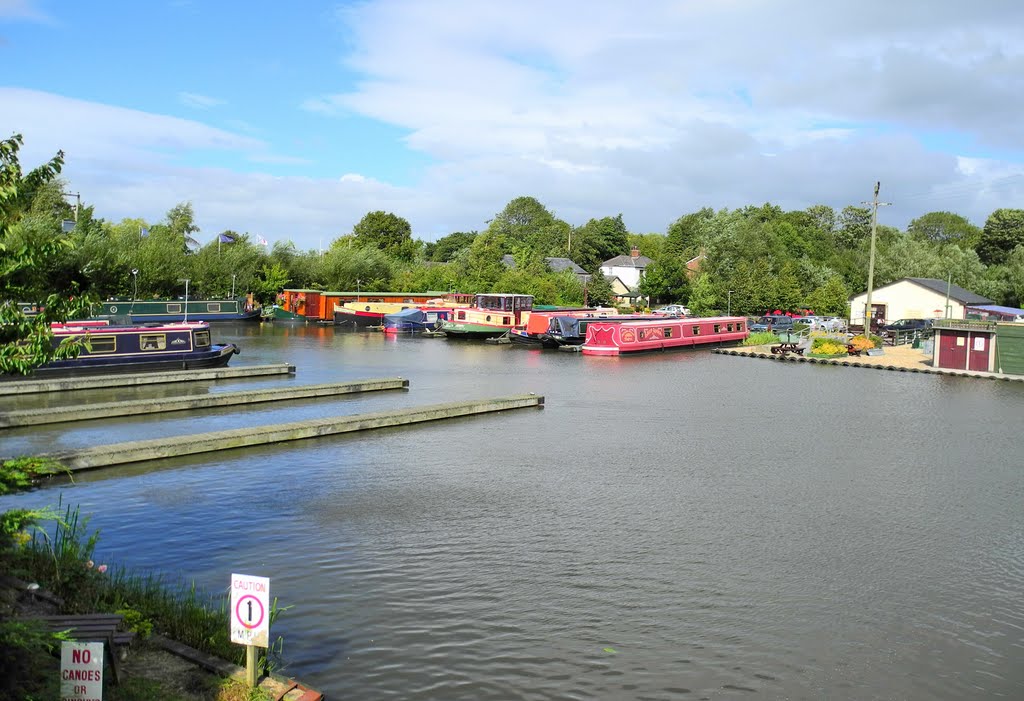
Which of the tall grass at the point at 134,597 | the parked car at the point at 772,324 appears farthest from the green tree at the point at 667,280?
the tall grass at the point at 134,597

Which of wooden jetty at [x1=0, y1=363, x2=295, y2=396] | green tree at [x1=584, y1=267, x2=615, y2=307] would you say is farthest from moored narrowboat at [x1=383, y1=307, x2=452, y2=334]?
wooden jetty at [x1=0, y1=363, x2=295, y2=396]

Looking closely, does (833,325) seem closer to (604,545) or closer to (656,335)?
(656,335)

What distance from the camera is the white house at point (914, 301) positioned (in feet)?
235

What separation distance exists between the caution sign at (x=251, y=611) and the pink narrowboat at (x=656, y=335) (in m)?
43.8

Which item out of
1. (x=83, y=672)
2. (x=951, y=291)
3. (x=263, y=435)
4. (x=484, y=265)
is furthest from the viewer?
(x=484, y=265)

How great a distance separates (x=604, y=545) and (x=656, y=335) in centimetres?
4078

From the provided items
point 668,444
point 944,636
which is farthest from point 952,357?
point 944,636

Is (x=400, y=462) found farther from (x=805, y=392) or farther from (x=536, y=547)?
(x=805, y=392)

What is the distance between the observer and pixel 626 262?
125m

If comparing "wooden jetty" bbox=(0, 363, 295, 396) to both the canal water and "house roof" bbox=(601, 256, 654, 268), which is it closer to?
the canal water

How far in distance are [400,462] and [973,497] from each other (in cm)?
1312

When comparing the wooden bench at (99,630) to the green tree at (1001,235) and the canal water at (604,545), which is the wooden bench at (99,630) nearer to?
the canal water at (604,545)

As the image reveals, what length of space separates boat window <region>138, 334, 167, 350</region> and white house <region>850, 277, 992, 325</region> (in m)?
57.6

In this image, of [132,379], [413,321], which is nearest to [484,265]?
[413,321]
